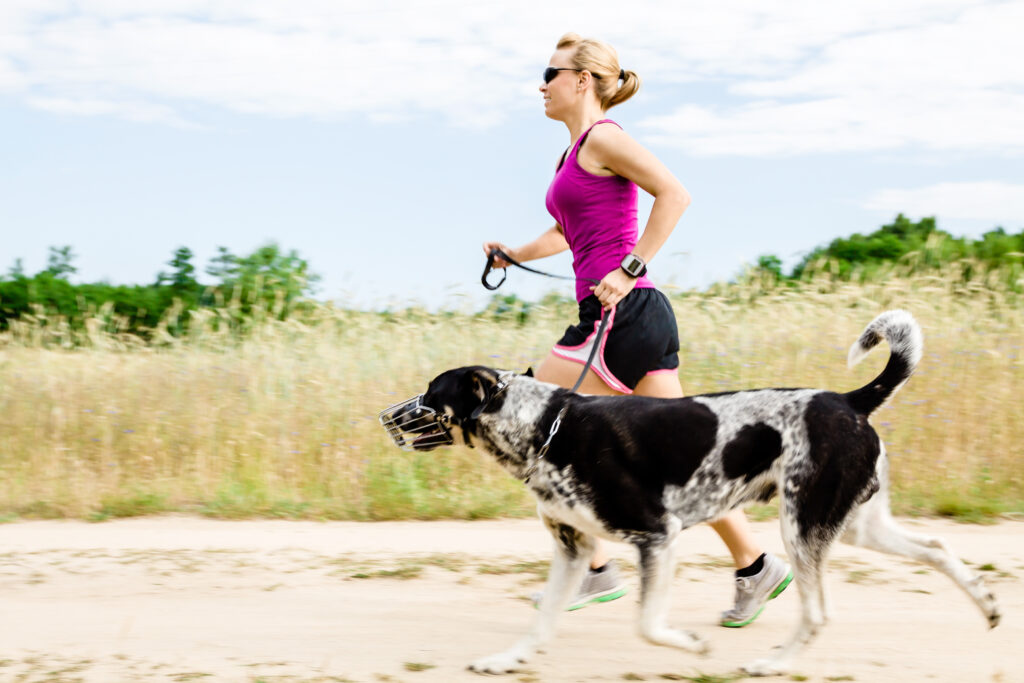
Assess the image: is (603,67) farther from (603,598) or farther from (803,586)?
(603,598)

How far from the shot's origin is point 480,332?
11.2 m

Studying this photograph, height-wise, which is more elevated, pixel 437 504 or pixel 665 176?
pixel 665 176

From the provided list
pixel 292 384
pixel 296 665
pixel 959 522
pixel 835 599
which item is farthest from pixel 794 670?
pixel 292 384

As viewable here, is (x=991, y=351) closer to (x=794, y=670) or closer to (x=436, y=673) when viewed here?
(x=794, y=670)

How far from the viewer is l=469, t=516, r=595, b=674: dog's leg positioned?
3.80 metres

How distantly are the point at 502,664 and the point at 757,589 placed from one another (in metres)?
1.32

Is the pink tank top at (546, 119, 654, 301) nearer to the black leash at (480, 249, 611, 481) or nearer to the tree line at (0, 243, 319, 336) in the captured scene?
the black leash at (480, 249, 611, 481)

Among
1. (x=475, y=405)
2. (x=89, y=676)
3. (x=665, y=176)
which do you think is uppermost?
(x=665, y=176)

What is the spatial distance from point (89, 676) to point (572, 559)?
1.97 meters

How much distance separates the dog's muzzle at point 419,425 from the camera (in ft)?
12.2

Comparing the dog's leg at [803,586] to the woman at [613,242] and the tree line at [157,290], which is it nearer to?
the woman at [613,242]

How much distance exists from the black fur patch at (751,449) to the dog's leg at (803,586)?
181 millimetres

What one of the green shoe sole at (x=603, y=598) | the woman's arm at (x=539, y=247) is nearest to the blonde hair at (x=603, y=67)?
the woman's arm at (x=539, y=247)

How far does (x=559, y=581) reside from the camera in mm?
3814
